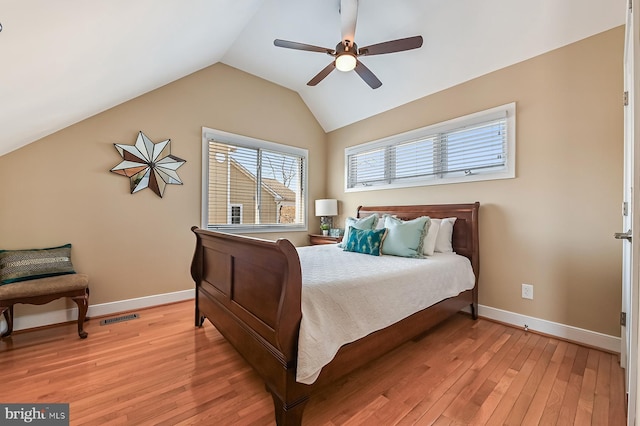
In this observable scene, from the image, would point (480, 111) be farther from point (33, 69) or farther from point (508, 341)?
point (33, 69)

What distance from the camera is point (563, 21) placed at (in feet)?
7.24

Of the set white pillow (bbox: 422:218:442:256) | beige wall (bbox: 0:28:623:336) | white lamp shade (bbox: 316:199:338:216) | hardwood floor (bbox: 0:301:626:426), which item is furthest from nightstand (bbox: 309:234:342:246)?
hardwood floor (bbox: 0:301:626:426)

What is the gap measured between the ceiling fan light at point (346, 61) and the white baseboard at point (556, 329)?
111 inches

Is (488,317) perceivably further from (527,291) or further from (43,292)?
(43,292)

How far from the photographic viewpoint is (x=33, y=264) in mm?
2309

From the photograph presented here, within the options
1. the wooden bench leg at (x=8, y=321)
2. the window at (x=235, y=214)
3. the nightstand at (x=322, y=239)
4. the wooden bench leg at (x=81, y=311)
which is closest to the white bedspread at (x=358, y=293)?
the nightstand at (x=322, y=239)

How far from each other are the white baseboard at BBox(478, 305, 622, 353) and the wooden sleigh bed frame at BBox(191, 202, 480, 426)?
393 mm

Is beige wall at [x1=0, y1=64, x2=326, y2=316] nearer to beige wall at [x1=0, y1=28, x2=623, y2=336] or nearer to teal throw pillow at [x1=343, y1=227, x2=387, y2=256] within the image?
beige wall at [x1=0, y1=28, x2=623, y2=336]

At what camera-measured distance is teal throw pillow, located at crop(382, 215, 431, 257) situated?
2.59m

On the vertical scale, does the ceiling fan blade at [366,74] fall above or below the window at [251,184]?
above

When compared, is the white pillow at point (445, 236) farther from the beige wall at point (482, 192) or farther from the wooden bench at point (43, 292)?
the wooden bench at point (43, 292)

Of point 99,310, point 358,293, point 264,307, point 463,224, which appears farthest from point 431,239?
point 99,310

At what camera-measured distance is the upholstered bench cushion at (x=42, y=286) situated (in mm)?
2028

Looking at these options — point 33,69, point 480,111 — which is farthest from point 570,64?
point 33,69
